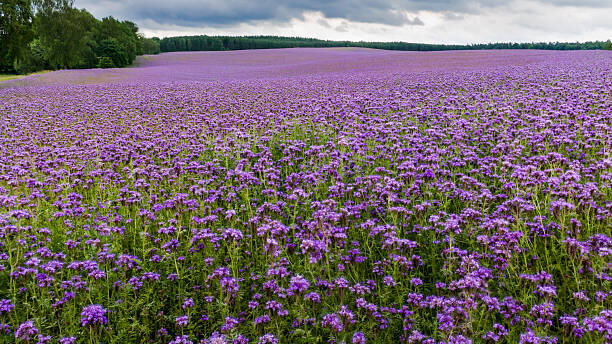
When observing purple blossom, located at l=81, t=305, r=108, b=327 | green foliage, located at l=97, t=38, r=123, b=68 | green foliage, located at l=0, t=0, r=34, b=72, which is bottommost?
purple blossom, located at l=81, t=305, r=108, b=327

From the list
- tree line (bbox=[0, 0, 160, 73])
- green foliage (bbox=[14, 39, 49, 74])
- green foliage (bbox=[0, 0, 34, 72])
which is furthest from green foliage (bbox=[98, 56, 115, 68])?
green foliage (bbox=[0, 0, 34, 72])

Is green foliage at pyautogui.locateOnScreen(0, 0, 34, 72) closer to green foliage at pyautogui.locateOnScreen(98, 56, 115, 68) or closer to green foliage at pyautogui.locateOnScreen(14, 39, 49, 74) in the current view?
green foliage at pyautogui.locateOnScreen(98, 56, 115, 68)

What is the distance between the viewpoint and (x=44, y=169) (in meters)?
7.25

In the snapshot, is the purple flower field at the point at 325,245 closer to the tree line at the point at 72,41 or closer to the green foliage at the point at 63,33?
the tree line at the point at 72,41

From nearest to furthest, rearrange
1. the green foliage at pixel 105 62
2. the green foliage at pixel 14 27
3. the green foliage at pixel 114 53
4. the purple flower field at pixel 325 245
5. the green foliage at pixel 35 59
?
the purple flower field at pixel 325 245, the green foliage at pixel 14 27, the green foliage at pixel 105 62, the green foliage at pixel 114 53, the green foliage at pixel 35 59

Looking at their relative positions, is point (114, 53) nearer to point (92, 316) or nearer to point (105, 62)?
point (105, 62)

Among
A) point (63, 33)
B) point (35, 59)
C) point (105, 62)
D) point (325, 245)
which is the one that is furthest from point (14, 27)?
point (35, 59)

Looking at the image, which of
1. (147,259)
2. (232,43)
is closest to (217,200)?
(147,259)

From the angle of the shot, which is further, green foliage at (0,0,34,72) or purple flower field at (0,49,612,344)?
green foliage at (0,0,34,72)

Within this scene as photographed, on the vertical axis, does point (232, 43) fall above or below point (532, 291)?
above

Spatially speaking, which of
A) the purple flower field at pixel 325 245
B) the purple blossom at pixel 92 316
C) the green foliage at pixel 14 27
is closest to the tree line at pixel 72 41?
the green foliage at pixel 14 27

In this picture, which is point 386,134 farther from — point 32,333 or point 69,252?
point 32,333

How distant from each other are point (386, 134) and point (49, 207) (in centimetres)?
632

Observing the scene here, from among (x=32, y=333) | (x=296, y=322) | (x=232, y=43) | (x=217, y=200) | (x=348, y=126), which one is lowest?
(x=296, y=322)
